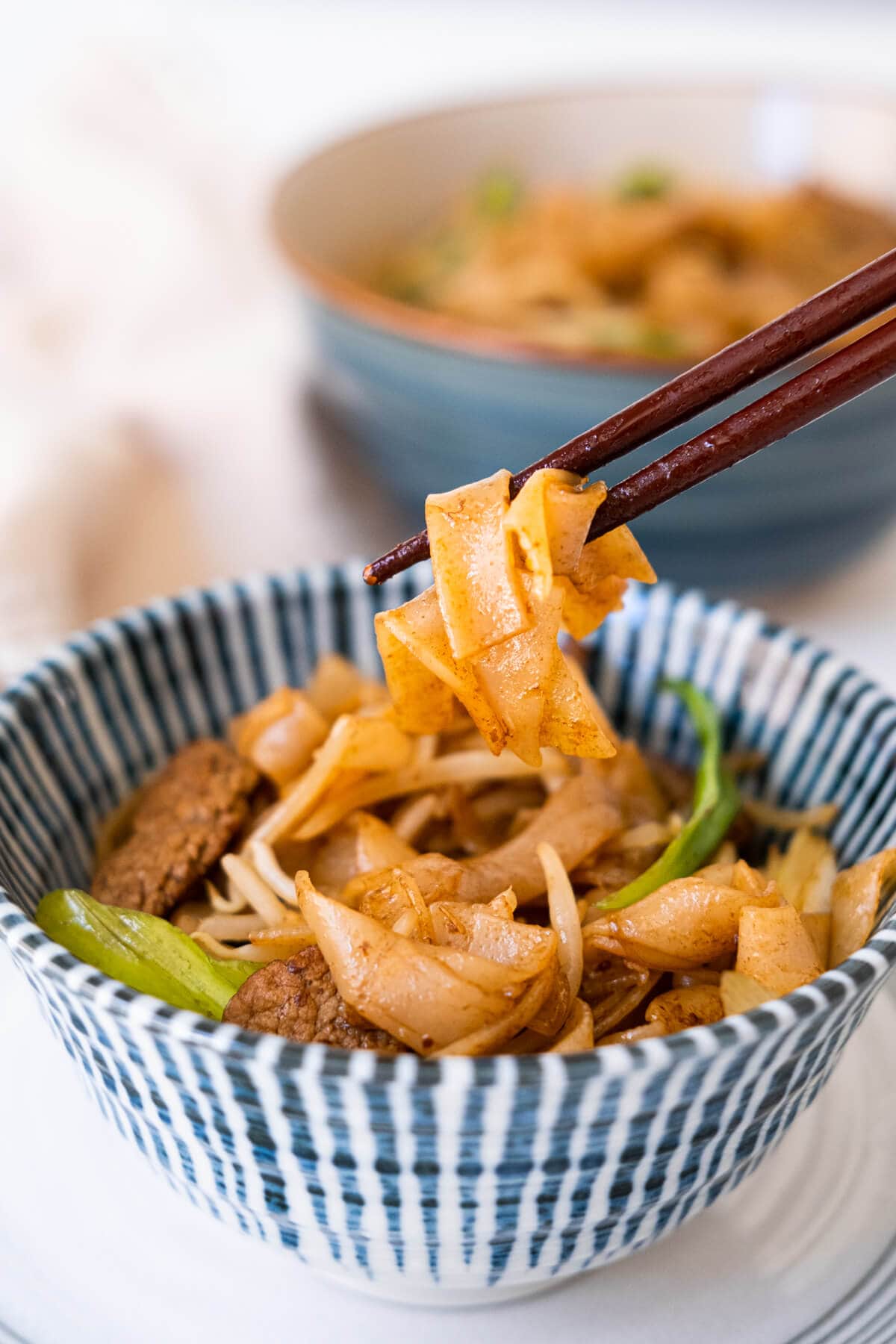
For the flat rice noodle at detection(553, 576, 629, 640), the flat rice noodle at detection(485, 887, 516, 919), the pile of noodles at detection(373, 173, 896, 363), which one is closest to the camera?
the flat rice noodle at detection(485, 887, 516, 919)

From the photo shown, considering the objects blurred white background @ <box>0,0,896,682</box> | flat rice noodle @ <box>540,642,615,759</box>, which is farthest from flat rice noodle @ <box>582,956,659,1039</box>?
blurred white background @ <box>0,0,896,682</box>

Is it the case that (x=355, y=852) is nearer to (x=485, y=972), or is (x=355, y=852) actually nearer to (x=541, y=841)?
(x=541, y=841)

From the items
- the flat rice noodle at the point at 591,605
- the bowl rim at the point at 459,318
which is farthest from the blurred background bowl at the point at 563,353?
the flat rice noodle at the point at 591,605

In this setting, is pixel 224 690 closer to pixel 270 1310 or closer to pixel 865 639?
pixel 270 1310

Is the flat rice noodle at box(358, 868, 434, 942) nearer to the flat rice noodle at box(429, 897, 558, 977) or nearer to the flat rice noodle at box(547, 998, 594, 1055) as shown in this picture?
the flat rice noodle at box(429, 897, 558, 977)

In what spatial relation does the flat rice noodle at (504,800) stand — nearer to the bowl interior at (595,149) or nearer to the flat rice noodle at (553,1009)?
the flat rice noodle at (553,1009)

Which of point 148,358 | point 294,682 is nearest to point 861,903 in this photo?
point 294,682

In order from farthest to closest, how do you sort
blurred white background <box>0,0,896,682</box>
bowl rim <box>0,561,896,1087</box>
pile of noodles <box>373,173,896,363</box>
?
pile of noodles <box>373,173,896,363</box> → blurred white background <box>0,0,896,682</box> → bowl rim <box>0,561,896,1087</box>

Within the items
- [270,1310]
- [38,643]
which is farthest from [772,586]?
[270,1310]
